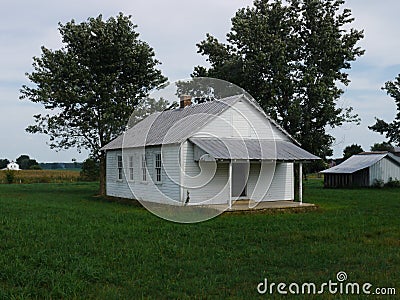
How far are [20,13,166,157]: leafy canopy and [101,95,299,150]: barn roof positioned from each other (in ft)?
11.3

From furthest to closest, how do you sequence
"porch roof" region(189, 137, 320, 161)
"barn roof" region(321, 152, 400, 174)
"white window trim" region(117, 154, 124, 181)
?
"barn roof" region(321, 152, 400, 174) → "white window trim" region(117, 154, 124, 181) → "porch roof" region(189, 137, 320, 161)

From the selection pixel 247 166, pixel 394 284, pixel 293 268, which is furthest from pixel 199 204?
pixel 394 284

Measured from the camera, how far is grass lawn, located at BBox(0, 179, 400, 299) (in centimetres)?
838

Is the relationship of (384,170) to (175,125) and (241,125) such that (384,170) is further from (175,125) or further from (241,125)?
(175,125)

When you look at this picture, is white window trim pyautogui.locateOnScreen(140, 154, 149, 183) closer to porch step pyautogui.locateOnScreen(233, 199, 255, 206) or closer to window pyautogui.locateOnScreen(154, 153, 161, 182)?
window pyautogui.locateOnScreen(154, 153, 161, 182)

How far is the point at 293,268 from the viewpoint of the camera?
9.75m

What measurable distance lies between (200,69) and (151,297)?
97.6 ft

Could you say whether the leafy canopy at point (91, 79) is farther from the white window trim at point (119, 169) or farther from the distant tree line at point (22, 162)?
the distant tree line at point (22, 162)

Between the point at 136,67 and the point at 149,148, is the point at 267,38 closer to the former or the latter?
the point at 136,67

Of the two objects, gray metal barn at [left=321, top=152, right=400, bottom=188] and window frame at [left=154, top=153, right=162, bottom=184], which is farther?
gray metal barn at [left=321, top=152, right=400, bottom=188]

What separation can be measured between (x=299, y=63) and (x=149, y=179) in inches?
512

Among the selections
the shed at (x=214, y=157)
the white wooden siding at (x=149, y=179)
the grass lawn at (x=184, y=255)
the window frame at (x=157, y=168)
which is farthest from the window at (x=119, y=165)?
the grass lawn at (x=184, y=255)

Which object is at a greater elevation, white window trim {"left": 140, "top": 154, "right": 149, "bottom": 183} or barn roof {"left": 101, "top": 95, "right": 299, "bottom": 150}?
barn roof {"left": 101, "top": 95, "right": 299, "bottom": 150}

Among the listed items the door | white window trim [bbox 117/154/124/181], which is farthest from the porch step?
white window trim [bbox 117/154/124/181]
